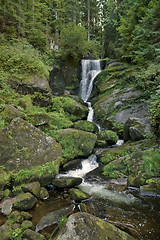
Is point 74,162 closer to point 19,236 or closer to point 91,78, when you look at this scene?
point 19,236

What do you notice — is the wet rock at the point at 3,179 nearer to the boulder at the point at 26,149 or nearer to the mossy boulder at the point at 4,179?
the mossy boulder at the point at 4,179

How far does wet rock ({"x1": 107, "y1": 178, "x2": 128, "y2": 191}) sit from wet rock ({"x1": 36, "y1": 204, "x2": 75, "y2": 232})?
2.01 meters

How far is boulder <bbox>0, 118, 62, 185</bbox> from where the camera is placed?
591cm

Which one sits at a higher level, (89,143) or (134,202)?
(89,143)

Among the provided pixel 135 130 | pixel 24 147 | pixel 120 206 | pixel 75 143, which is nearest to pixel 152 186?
pixel 120 206

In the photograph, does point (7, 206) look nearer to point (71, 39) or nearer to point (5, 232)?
point (5, 232)

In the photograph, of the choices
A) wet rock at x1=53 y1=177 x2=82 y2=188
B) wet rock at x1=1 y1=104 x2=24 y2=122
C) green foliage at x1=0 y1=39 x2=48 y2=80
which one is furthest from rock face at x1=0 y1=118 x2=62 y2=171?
green foliage at x1=0 y1=39 x2=48 y2=80

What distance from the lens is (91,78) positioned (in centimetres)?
1845

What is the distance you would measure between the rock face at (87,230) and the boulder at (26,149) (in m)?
3.32

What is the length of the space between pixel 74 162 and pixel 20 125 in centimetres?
330

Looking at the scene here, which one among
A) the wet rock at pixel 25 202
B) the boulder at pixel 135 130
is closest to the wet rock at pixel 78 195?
the wet rock at pixel 25 202

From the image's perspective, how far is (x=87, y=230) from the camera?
2.73 metres

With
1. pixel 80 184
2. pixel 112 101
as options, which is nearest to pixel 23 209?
pixel 80 184

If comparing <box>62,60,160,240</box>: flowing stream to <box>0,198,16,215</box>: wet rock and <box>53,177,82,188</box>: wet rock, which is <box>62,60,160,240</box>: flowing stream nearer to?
<box>53,177,82,188</box>: wet rock
